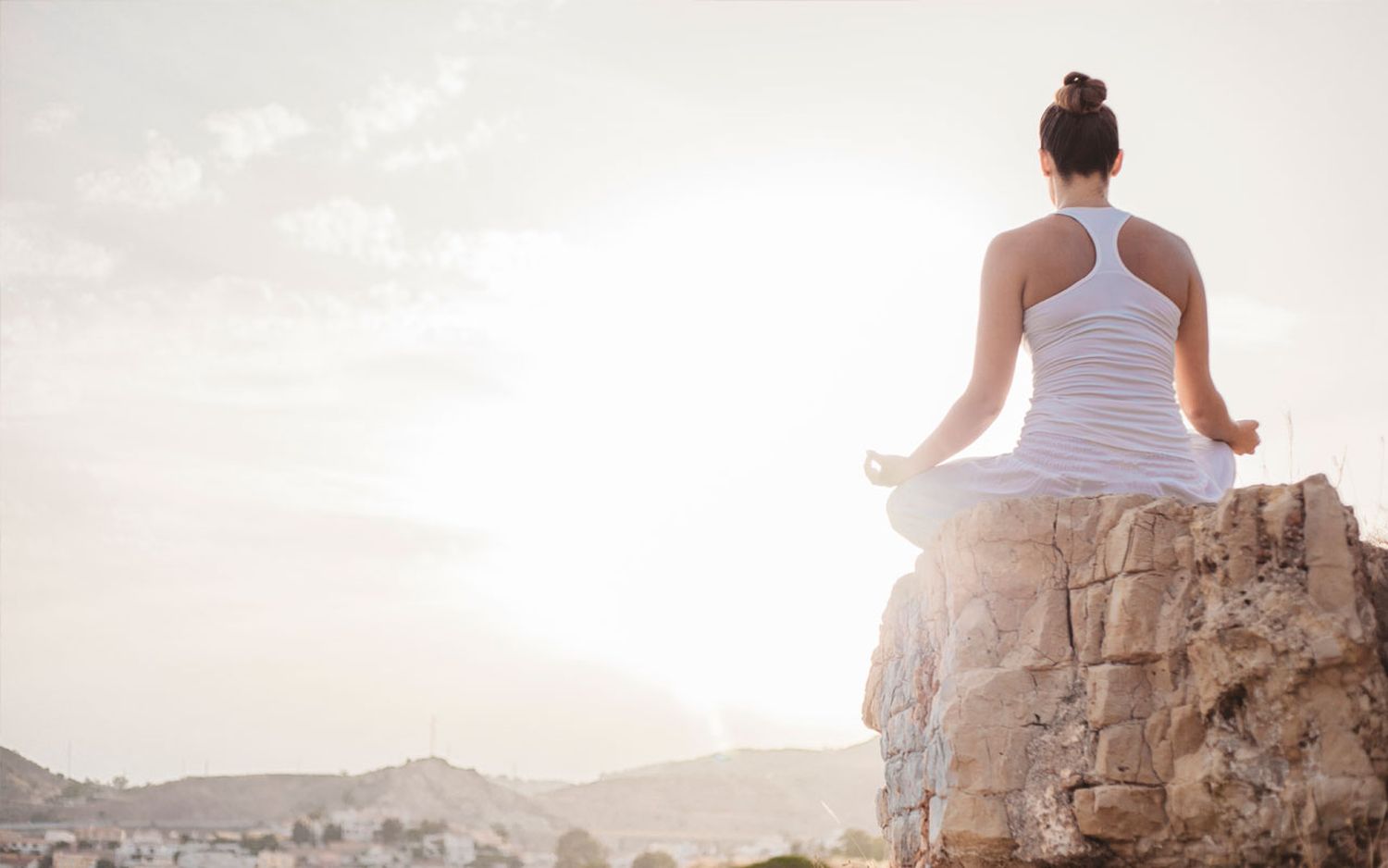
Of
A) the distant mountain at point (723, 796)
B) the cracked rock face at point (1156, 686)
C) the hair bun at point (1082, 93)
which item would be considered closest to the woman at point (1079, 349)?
the hair bun at point (1082, 93)

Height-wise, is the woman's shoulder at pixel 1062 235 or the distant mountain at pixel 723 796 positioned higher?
the woman's shoulder at pixel 1062 235

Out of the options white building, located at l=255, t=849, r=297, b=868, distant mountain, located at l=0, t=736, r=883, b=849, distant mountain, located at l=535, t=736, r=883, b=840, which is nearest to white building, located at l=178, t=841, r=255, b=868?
white building, located at l=255, t=849, r=297, b=868

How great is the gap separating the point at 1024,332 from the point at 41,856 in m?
61.8

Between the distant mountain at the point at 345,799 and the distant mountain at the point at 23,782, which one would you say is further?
the distant mountain at the point at 345,799

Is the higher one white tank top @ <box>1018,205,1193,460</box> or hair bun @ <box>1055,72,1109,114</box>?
hair bun @ <box>1055,72,1109,114</box>

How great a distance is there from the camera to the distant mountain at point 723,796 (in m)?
82.0

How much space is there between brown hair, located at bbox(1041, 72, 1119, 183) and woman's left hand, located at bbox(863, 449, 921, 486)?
163cm

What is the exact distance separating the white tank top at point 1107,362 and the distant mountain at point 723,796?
240 feet

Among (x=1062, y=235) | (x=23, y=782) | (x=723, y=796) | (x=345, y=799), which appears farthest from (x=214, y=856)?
(x=1062, y=235)

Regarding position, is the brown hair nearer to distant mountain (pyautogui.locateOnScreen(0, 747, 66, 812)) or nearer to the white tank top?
the white tank top

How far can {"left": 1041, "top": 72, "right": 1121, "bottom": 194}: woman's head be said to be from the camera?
5816 mm

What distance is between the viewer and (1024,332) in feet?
19.5

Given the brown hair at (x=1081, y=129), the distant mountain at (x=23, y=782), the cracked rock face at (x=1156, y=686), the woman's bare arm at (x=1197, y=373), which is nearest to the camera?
the cracked rock face at (x=1156, y=686)

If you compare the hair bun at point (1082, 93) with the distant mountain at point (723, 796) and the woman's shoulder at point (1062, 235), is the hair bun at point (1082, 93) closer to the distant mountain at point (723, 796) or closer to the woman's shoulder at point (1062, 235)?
the woman's shoulder at point (1062, 235)
